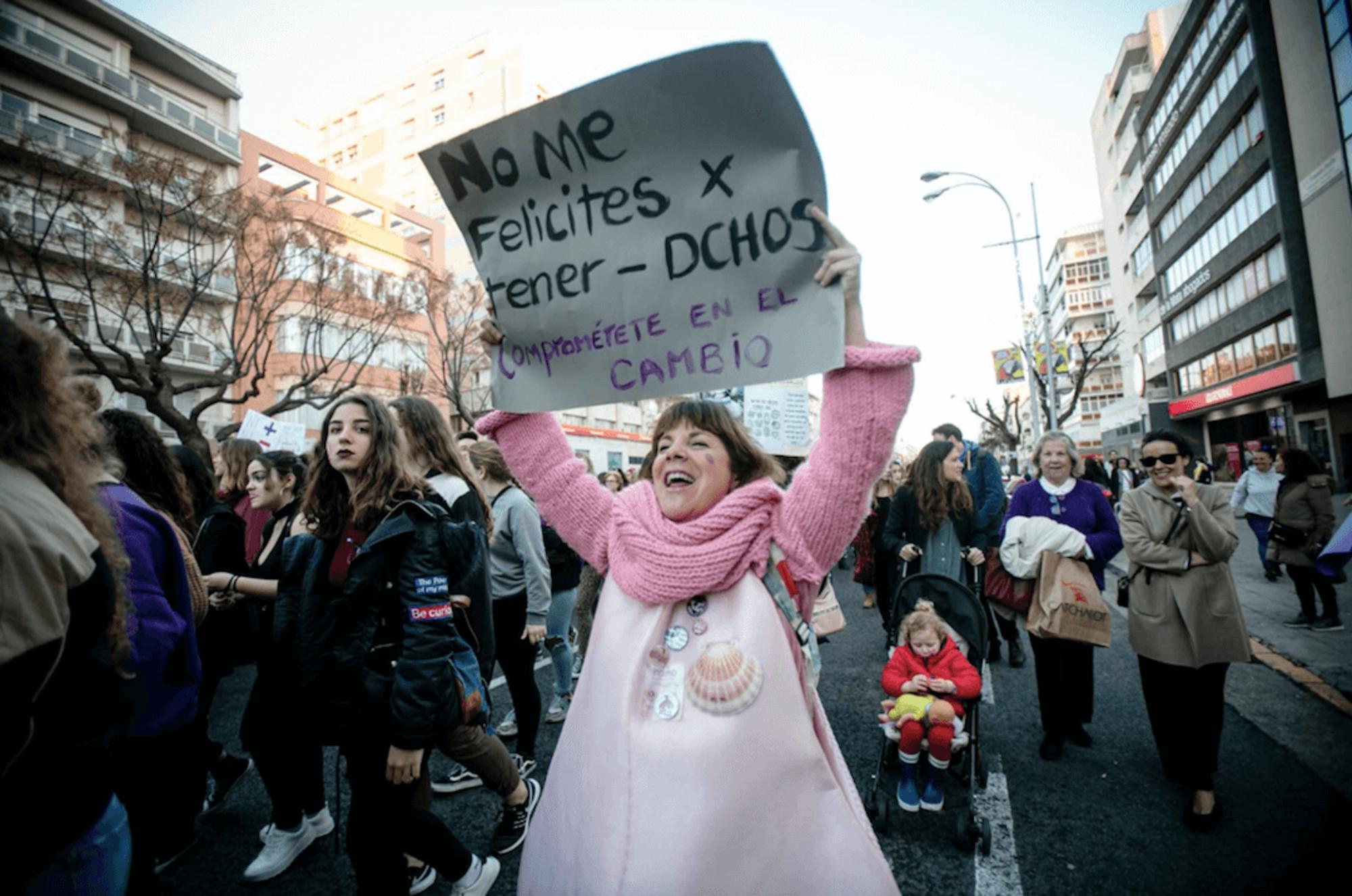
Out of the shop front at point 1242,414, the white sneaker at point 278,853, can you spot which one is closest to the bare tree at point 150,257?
the white sneaker at point 278,853

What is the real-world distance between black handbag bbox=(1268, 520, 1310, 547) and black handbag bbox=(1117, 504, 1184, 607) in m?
4.41

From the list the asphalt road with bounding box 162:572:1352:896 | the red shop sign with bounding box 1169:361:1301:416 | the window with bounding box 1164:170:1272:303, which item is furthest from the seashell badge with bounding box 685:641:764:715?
the window with bounding box 1164:170:1272:303

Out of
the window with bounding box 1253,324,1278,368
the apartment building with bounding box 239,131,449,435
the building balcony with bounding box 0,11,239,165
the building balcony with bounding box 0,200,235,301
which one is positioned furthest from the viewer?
the window with bounding box 1253,324,1278,368

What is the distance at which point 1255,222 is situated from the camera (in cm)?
2464

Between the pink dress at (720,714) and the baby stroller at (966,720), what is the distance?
1818 millimetres

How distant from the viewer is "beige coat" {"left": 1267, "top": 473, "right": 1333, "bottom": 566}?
20.7ft

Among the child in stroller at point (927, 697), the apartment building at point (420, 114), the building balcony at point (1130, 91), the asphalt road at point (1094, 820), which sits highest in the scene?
the apartment building at point (420, 114)

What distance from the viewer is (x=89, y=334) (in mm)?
19938

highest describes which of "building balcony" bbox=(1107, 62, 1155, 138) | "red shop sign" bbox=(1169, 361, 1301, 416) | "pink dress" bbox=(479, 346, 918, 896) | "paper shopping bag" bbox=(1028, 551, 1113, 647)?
"building balcony" bbox=(1107, 62, 1155, 138)

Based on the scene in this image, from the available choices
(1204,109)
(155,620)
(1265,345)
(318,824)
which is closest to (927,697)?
(318,824)

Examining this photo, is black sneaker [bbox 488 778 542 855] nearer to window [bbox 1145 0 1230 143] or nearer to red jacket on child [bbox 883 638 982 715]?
red jacket on child [bbox 883 638 982 715]

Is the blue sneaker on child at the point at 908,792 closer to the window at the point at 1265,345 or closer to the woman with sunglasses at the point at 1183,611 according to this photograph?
the woman with sunglasses at the point at 1183,611

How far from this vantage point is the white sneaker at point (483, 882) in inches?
99.7

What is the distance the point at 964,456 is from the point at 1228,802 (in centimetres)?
320
